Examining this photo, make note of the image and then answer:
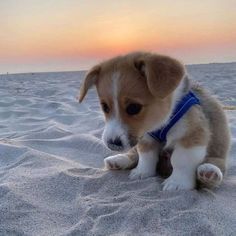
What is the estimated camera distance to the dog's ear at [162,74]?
3039 mm

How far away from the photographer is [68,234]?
7.87 ft

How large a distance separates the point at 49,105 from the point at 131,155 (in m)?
4.84

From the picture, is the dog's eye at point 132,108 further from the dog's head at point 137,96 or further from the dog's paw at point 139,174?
the dog's paw at point 139,174

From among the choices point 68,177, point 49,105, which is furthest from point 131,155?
point 49,105

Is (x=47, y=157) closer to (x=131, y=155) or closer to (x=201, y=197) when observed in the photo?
(x=131, y=155)

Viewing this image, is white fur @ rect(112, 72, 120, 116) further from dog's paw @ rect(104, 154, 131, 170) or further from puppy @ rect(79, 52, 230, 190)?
dog's paw @ rect(104, 154, 131, 170)

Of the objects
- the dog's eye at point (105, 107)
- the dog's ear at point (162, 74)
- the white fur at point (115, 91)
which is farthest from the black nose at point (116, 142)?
the dog's ear at point (162, 74)

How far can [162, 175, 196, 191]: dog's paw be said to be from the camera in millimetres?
3049

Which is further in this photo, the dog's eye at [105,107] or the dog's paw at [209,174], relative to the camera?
the dog's eye at [105,107]

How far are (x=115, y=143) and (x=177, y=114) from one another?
1.79ft

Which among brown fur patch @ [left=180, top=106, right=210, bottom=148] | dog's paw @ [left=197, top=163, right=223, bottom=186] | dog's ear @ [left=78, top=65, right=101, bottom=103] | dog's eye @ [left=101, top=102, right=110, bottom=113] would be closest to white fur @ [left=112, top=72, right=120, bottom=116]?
dog's eye @ [left=101, top=102, right=110, bottom=113]

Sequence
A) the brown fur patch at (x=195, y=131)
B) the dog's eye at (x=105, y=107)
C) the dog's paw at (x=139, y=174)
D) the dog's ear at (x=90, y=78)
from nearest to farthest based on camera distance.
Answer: the brown fur patch at (x=195, y=131)
the dog's eye at (x=105, y=107)
the dog's paw at (x=139, y=174)
the dog's ear at (x=90, y=78)

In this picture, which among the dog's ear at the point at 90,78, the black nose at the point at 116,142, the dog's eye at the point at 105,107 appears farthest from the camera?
the dog's ear at the point at 90,78

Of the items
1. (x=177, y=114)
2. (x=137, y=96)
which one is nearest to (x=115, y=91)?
(x=137, y=96)
